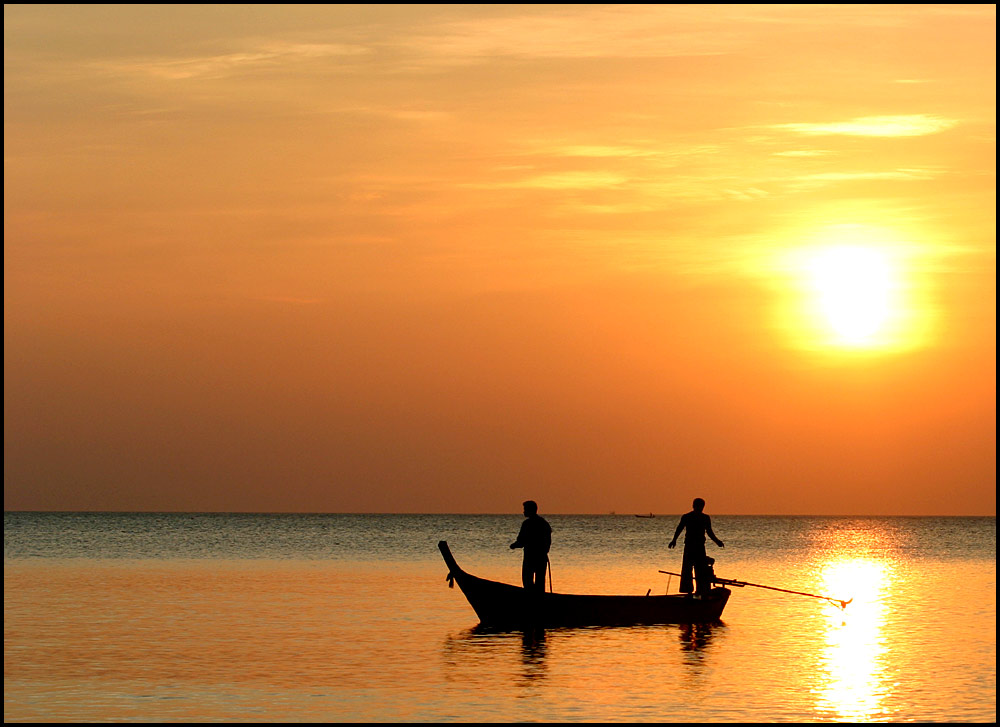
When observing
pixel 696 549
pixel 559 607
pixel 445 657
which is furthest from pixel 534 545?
pixel 445 657

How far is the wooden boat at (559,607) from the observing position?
24.2 meters

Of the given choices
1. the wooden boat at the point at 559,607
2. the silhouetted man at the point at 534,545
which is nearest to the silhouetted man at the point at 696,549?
the wooden boat at the point at 559,607

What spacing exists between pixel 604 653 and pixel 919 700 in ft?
17.5

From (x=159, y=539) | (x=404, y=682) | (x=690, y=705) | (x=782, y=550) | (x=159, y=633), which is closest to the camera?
(x=690, y=705)

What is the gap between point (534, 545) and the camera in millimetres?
23938

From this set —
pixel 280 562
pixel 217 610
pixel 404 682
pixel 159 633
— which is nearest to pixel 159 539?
pixel 280 562

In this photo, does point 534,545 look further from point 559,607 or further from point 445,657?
point 445,657

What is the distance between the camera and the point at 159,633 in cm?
2327

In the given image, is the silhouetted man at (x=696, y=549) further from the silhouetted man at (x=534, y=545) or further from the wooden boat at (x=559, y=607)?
A: the silhouetted man at (x=534, y=545)

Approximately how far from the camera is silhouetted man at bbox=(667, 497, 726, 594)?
81.4ft

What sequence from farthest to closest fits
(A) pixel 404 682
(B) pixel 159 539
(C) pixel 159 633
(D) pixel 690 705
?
(B) pixel 159 539
(C) pixel 159 633
(A) pixel 404 682
(D) pixel 690 705

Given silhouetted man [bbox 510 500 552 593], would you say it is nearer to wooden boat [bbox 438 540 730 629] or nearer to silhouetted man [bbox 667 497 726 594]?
wooden boat [bbox 438 540 730 629]

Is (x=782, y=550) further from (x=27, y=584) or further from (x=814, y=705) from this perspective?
(x=814, y=705)

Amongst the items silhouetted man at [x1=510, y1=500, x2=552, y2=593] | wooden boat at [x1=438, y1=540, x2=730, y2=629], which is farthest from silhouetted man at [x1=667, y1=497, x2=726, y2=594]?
silhouetted man at [x1=510, y1=500, x2=552, y2=593]
